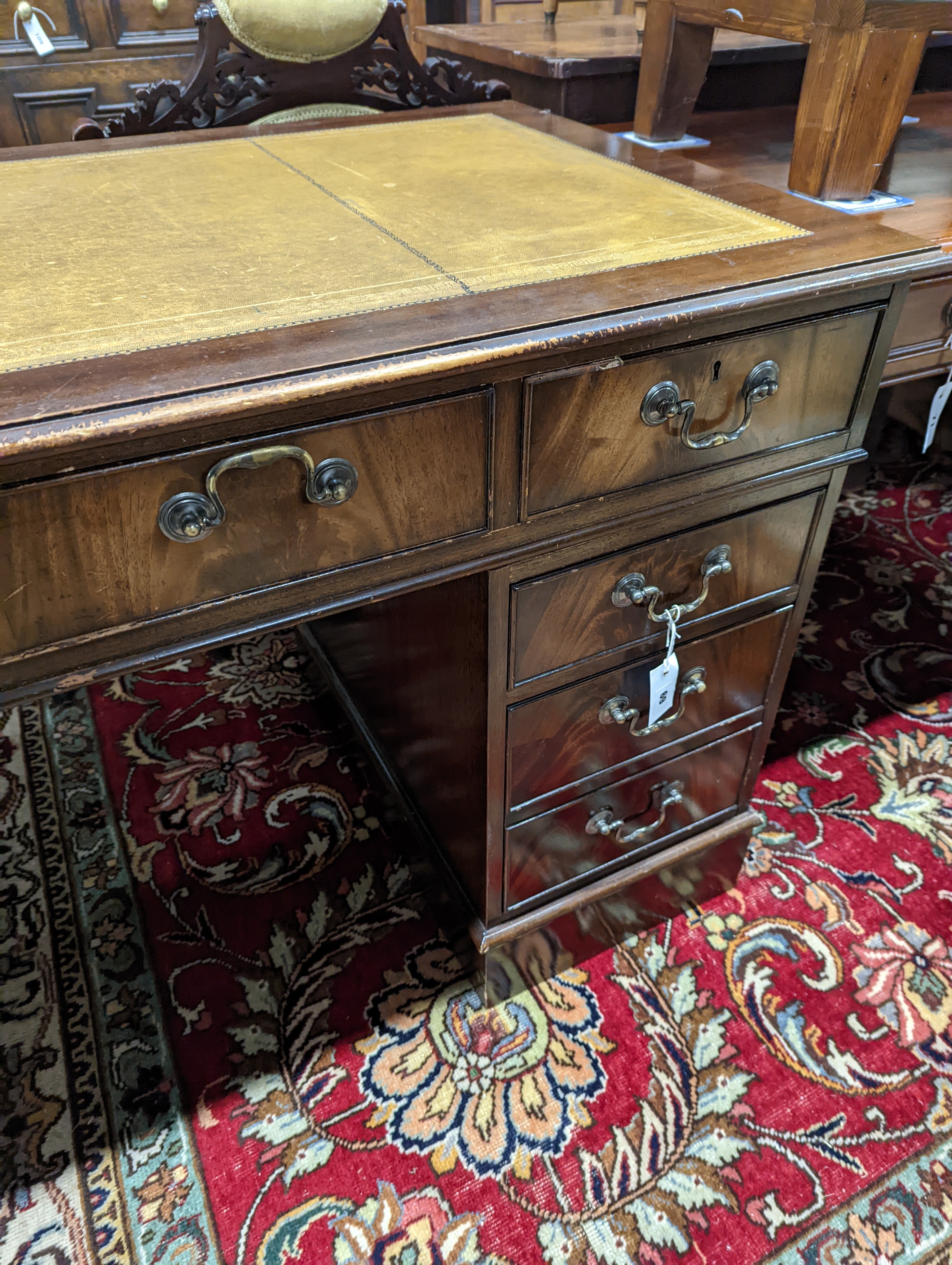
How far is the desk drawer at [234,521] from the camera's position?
48 centimetres

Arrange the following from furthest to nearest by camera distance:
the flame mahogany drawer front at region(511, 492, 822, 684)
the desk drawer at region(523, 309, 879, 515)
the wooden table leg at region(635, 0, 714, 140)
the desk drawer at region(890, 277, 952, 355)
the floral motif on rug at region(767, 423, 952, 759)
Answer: the floral motif on rug at region(767, 423, 952, 759), the wooden table leg at region(635, 0, 714, 140), the desk drawer at region(890, 277, 952, 355), the flame mahogany drawer front at region(511, 492, 822, 684), the desk drawer at region(523, 309, 879, 515)

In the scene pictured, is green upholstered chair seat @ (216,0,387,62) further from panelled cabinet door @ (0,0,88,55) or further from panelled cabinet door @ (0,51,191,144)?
panelled cabinet door @ (0,0,88,55)

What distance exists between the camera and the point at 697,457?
2.18ft

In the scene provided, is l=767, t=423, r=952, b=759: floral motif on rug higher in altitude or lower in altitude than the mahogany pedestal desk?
lower

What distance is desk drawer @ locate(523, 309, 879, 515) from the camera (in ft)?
1.92

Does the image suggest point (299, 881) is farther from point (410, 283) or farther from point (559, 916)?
Result: point (410, 283)

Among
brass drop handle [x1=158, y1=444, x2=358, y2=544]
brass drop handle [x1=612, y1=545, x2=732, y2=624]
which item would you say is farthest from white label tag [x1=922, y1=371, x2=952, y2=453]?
brass drop handle [x1=158, y1=444, x2=358, y2=544]

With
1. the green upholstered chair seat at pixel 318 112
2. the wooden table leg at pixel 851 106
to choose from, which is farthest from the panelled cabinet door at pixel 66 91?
the wooden table leg at pixel 851 106

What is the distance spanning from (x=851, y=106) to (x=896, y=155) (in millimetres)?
321

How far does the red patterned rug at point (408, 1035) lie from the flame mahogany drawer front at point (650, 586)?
43cm

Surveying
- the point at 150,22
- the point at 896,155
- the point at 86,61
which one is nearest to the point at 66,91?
the point at 86,61

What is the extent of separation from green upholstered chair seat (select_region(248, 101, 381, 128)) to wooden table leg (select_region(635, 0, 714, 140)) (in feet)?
1.05

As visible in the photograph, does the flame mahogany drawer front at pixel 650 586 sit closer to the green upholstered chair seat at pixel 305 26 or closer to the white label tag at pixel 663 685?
the white label tag at pixel 663 685

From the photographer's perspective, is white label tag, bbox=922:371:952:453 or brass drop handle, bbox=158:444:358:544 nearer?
brass drop handle, bbox=158:444:358:544
